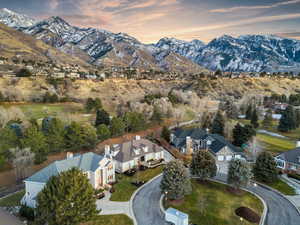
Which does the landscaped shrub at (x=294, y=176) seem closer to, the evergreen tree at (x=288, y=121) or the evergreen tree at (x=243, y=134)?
the evergreen tree at (x=243, y=134)

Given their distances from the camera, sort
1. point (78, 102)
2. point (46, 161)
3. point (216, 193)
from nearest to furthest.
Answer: point (216, 193)
point (46, 161)
point (78, 102)

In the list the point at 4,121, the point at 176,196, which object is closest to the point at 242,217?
the point at 176,196

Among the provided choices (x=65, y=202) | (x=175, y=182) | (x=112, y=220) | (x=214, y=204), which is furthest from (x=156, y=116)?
(x=65, y=202)

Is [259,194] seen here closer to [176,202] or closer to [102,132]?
[176,202]

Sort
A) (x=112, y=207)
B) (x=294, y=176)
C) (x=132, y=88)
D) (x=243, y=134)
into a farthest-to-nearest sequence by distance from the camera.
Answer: (x=132, y=88)
(x=243, y=134)
(x=294, y=176)
(x=112, y=207)

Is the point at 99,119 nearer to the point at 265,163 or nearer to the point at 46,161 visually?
the point at 46,161

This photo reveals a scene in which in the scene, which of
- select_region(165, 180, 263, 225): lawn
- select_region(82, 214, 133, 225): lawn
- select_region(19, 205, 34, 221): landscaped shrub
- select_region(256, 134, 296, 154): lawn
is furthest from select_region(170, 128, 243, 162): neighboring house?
select_region(19, 205, 34, 221): landscaped shrub

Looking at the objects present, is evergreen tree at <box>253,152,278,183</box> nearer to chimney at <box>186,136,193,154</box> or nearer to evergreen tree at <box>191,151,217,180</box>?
evergreen tree at <box>191,151,217,180</box>

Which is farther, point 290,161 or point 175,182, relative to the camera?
point 290,161
